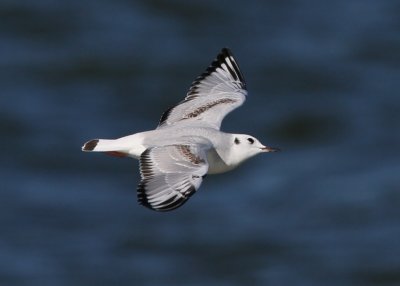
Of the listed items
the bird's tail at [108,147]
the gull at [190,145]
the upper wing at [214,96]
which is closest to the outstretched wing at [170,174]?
the gull at [190,145]

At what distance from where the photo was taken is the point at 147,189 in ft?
25.8

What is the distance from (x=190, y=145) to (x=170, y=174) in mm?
309

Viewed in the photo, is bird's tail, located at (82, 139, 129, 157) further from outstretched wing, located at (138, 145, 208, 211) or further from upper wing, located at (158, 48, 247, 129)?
upper wing, located at (158, 48, 247, 129)

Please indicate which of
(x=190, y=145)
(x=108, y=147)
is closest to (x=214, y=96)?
(x=108, y=147)

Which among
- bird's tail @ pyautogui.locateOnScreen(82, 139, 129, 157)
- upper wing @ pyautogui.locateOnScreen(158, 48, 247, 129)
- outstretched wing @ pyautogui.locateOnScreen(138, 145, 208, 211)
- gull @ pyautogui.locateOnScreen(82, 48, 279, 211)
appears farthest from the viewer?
upper wing @ pyautogui.locateOnScreen(158, 48, 247, 129)

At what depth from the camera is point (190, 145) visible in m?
8.25

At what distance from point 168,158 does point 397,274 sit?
343 inches

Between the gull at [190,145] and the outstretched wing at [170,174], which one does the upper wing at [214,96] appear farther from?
the outstretched wing at [170,174]

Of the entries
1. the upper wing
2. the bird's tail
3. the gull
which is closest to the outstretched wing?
the gull

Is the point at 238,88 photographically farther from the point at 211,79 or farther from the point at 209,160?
the point at 209,160

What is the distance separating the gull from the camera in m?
7.86

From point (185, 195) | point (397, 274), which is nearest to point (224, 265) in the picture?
point (397, 274)

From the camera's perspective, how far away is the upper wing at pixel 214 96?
9.48m

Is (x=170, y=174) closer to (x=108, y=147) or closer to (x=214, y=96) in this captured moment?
(x=108, y=147)
